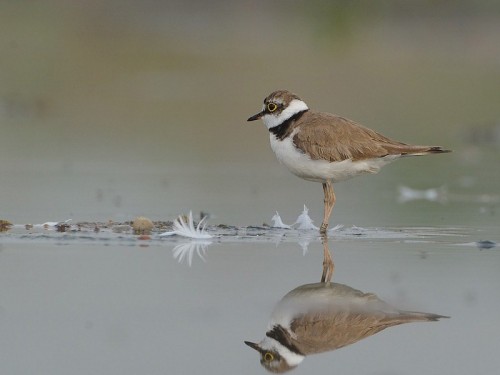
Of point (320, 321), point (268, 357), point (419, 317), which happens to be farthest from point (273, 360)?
point (419, 317)

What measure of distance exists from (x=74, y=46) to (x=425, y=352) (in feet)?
59.5

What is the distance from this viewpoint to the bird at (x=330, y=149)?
8.44 m

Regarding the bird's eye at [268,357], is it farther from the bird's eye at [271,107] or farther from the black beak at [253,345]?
the bird's eye at [271,107]

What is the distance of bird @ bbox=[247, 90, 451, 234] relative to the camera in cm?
844

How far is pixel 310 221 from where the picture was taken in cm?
860

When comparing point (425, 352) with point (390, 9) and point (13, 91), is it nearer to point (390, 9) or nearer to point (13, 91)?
point (13, 91)

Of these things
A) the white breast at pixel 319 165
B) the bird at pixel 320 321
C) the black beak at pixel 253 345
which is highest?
the white breast at pixel 319 165

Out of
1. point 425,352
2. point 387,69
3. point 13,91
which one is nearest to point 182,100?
point 13,91

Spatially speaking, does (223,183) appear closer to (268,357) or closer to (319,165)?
(319,165)

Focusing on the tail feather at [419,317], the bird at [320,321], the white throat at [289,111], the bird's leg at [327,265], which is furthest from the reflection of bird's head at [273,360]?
the white throat at [289,111]

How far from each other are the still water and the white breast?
15.4 inches

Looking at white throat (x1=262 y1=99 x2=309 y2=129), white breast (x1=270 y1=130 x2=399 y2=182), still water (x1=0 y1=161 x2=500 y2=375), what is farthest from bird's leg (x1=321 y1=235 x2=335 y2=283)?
white throat (x1=262 y1=99 x2=309 y2=129)

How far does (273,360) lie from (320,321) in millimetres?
581

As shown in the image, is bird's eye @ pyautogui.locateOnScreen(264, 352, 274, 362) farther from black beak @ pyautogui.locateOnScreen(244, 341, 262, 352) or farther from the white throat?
the white throat
